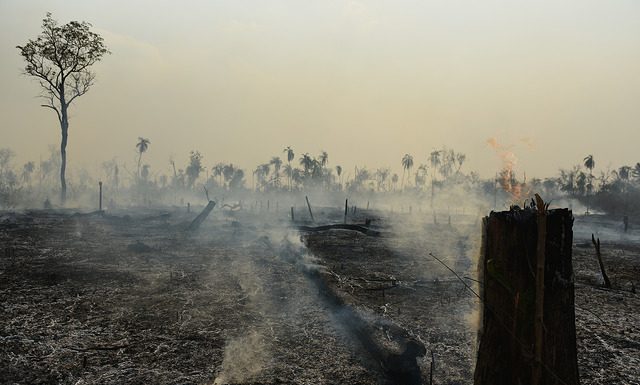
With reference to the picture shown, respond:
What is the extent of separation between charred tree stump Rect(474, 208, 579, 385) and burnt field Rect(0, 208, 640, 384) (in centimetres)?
27

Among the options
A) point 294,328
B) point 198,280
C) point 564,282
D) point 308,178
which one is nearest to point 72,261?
point 198,280

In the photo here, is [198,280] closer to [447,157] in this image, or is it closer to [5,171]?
[447,157]

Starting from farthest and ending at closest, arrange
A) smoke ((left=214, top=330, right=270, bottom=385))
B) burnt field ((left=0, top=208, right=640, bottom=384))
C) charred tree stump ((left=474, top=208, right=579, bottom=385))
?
burnt field ((left=0, top=208, right=640, bottom=384))
smoke ((left=214, top=330, right=270, bottom=385))
charred tree stump ((left=474, top=208, right=579, bottom=385))

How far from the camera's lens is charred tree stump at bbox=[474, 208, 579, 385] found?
230 cm

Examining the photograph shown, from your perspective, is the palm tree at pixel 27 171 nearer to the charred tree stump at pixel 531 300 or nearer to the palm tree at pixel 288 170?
the palm tree at pixel 288 170

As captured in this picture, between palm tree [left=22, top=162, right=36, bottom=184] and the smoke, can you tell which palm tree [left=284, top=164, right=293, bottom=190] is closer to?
palm tree [left=22, top=162, right=36, bottom=184]

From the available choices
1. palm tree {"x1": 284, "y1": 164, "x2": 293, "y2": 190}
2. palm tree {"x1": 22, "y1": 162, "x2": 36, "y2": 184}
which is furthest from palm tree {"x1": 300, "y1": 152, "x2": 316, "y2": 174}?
palm tree {"x1": 22, "y1": 162, "x2": 36, "y2": 184}

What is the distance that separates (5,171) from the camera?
113250 mm

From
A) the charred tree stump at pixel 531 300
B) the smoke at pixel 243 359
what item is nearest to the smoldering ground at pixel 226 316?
the smoke at pixel 243 359

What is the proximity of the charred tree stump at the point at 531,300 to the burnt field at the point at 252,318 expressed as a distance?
0.27 metres

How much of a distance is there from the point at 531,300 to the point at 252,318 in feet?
21.8

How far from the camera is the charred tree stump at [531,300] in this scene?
2297 mm

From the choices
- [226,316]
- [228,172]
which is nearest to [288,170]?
[228,172]

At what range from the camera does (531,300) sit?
2.31 meters
